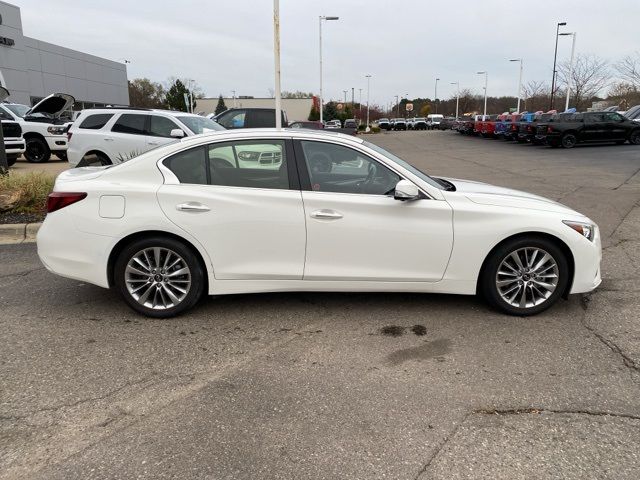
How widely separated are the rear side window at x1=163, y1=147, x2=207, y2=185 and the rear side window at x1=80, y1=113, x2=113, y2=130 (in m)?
7.88

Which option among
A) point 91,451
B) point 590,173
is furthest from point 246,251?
point 590,173

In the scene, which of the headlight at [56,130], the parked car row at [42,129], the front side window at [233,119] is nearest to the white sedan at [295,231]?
the front side window at [233,119]

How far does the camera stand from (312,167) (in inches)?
172

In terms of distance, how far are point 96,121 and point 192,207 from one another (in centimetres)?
842

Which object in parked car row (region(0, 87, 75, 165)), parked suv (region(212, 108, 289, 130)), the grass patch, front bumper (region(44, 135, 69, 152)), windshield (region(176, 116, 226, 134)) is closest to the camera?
the grass patch

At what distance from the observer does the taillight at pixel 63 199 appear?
4.30 meters

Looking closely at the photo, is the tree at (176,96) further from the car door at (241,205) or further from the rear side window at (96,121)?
the car door at (241,205)

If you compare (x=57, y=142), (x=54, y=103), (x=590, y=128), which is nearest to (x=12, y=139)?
(x=54, y=103)

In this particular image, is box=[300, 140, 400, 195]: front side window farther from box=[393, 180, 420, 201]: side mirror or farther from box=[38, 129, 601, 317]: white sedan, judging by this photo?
box=[393, 180, 420, 201]: side mirror

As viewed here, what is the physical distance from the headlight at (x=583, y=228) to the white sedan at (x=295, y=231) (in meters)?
0.01

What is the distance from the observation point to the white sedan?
13.9ft

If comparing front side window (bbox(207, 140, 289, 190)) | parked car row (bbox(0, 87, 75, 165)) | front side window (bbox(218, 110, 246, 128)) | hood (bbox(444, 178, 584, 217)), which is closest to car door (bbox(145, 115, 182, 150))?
front side window (bbox(218, 110, 246, 128))

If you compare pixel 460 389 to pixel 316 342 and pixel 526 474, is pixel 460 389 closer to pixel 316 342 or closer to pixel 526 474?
pixel 526 474

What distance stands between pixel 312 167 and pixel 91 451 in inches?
106
